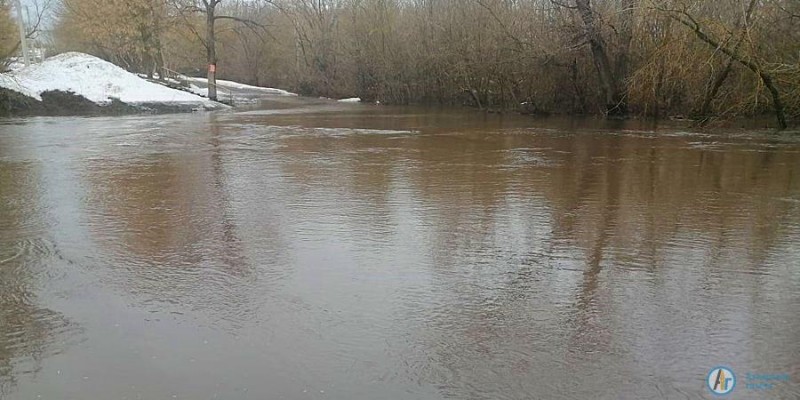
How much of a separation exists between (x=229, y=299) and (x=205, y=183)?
18.6ft

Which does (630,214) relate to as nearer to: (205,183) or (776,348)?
(776,348)

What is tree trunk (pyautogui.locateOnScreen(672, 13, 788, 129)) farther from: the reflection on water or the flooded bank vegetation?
the reflection on water

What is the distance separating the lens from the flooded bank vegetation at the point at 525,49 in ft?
63.7

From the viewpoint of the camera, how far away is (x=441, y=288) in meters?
5.56

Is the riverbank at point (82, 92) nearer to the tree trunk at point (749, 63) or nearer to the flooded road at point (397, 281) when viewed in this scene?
the flooded road at point (397, 281)

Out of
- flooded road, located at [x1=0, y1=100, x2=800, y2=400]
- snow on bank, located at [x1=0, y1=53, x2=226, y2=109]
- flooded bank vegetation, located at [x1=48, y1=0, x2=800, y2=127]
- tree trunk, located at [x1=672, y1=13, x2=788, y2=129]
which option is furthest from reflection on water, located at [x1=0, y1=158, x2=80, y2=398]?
snow on bank, located at [x1=0, y1=53, x2=226, y2=109]

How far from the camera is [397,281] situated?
5734mm

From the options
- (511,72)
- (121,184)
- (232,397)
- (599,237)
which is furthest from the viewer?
(511,72)

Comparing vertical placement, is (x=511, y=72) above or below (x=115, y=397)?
above

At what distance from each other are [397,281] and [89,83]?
27626mm

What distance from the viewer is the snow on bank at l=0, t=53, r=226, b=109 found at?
27.7 meters

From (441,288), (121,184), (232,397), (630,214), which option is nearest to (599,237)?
(630,214)

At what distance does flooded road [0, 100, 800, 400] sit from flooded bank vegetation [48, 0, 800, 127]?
8.63 metres

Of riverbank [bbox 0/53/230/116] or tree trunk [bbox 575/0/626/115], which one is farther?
riverbank [bbox 0/53/230/116]
